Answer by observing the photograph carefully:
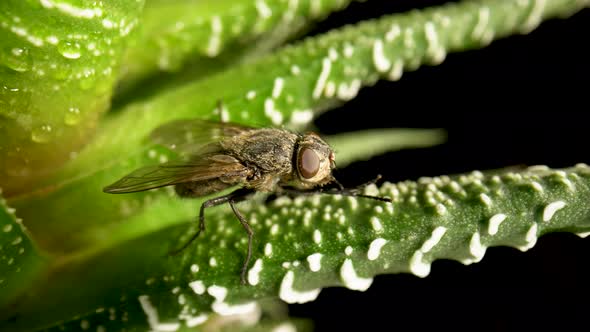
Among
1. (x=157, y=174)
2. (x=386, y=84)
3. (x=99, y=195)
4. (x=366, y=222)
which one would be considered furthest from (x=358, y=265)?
(x=386, y=84)

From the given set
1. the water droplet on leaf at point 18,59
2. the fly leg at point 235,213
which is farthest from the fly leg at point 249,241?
the water droplet on leaf at point 18,59

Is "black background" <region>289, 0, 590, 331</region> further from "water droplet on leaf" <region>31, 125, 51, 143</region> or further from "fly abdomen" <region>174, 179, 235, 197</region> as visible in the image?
"water droplet on leaf" <region>31, 125, 51, 143</region>

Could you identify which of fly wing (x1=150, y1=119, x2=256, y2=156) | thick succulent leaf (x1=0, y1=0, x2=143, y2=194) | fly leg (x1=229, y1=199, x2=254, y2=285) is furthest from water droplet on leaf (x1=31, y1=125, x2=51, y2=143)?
fly leg (x1=229, y1=199, x2=254, y2=285)

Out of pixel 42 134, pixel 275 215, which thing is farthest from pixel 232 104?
pixel 42 134

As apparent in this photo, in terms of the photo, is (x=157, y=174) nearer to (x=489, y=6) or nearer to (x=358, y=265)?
(x=358, y=265)

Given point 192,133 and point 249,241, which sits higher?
point 192,133

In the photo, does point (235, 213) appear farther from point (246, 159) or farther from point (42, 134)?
point (42, 134)
